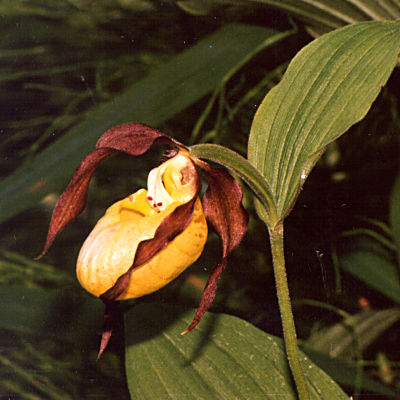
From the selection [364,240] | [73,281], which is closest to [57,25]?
[73,281]

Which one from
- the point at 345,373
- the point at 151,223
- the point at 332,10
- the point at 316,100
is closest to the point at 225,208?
the point at 151,223

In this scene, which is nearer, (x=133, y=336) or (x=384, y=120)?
(x=133, y=336)

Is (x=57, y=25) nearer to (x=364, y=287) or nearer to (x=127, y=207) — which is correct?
(x=127, y=207)

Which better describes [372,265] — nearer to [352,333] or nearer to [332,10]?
[352,333]

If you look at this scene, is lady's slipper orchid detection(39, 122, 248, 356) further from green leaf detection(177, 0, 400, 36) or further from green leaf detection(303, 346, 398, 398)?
green leaf detection(303, 346, 398, 398)

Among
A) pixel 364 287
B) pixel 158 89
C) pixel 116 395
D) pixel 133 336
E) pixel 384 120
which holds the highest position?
pixel 158 89
